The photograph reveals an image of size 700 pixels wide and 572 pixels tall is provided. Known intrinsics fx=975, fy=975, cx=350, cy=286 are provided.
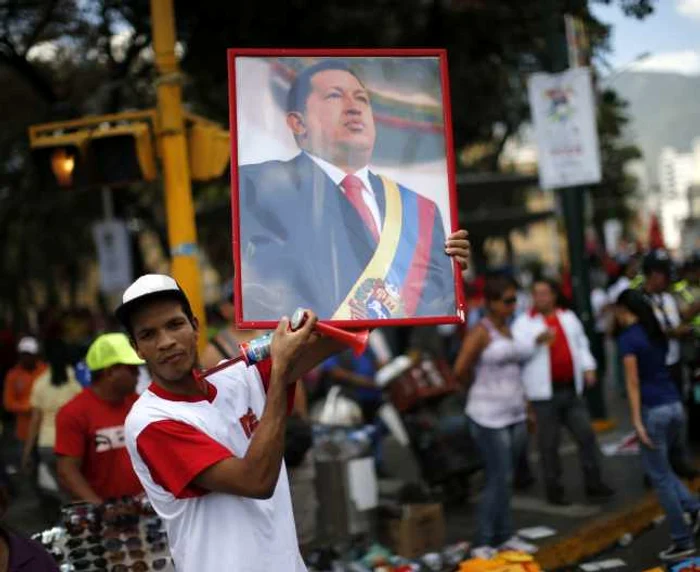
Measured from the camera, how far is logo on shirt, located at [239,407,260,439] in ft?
10.3

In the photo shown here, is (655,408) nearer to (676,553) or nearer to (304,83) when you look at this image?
(676,553)

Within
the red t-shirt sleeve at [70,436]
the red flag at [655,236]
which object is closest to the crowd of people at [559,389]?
the red t-shirt sleeve at [70,436]

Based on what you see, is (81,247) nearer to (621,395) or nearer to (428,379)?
(621,395)

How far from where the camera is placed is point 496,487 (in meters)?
6.59

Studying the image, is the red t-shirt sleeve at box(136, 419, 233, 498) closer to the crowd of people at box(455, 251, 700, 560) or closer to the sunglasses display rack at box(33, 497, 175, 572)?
the sunglasses display rack at box(33, 497, 175, 572)

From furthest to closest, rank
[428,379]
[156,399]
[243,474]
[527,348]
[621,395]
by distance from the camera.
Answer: [621,395] < [428,379] < [527,348] < [156,399] < [243,474]

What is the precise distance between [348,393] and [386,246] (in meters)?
6.42

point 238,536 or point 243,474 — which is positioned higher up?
point 243,474

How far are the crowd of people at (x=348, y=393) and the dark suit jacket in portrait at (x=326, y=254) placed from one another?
0.81 feet

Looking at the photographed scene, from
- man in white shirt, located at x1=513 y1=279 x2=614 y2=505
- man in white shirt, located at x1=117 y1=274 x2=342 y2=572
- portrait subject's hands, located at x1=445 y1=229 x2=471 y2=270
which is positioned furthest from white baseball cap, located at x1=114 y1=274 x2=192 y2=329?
man in white shirt, located at x1=513 y1=279 x2=614 y2=505

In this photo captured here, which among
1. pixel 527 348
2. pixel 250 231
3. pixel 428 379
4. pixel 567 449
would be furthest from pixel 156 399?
pixel 567 449

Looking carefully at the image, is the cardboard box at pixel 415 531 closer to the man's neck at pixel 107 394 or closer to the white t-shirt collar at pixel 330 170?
the man's neck at pixel 107 394

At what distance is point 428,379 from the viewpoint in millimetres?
8586

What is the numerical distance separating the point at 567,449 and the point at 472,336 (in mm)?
4026
